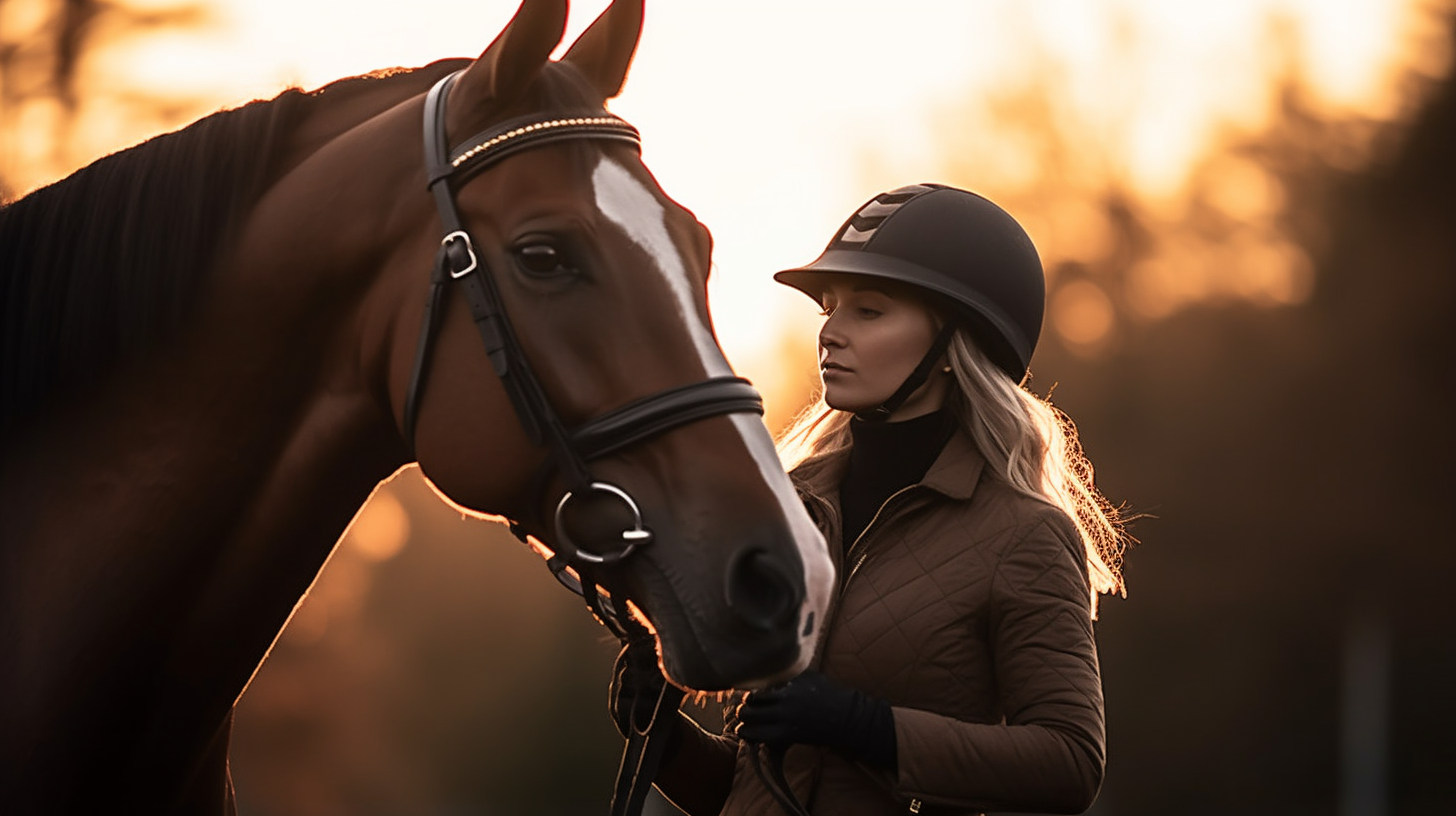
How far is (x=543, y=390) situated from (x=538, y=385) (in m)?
0.01

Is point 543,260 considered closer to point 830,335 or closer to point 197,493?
point 197,493

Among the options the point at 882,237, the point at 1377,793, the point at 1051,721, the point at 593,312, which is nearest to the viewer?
the point at 593,312

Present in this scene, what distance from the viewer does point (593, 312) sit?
2.62 meters

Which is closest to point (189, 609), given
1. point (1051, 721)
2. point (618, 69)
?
point (618, 69)

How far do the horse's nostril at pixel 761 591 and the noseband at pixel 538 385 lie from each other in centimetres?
18

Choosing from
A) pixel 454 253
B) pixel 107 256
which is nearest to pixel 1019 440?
pixel 454 253

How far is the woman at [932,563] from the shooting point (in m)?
2.89

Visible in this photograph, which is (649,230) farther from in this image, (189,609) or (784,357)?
(784,357)

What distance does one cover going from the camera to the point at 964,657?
120 inches

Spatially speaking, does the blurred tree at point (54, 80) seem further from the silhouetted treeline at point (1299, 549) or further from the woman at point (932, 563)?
the silhouetted treeline at point (1299, 549)

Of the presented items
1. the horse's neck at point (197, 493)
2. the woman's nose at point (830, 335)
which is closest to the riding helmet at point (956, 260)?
the woman's nose at point (830, 335)

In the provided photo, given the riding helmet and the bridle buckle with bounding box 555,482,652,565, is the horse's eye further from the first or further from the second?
the riding helmet

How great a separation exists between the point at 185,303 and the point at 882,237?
1.51 meters

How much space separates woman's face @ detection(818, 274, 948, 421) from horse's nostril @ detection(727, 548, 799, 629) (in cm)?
86
